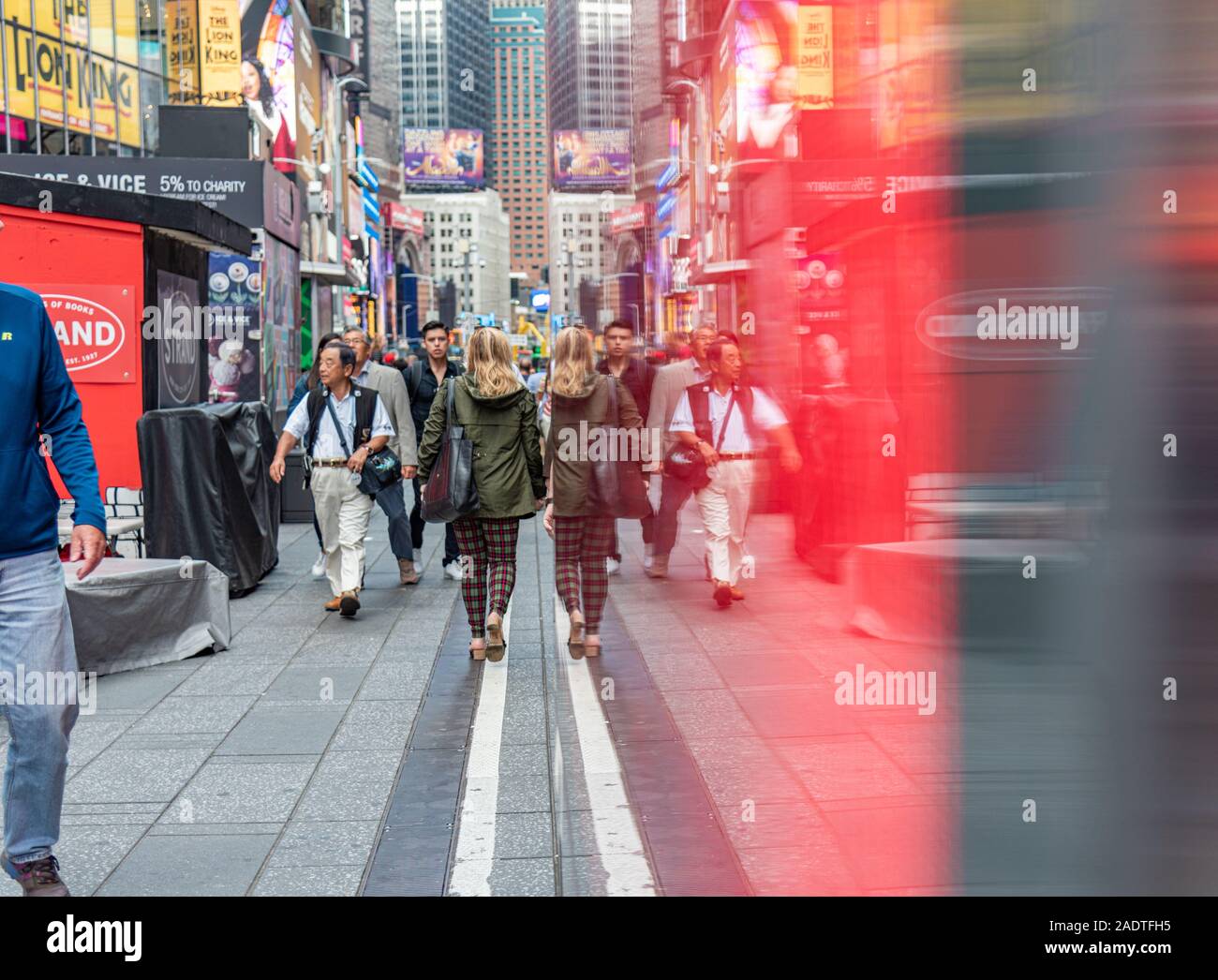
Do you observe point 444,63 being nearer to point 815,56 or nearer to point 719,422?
point 719,422

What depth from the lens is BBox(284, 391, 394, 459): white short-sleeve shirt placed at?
29.6 ft

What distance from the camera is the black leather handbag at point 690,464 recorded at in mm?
7840

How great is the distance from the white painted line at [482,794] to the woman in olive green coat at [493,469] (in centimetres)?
46

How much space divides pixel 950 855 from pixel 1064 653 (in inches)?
16.8

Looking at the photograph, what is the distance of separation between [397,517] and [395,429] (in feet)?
2.00

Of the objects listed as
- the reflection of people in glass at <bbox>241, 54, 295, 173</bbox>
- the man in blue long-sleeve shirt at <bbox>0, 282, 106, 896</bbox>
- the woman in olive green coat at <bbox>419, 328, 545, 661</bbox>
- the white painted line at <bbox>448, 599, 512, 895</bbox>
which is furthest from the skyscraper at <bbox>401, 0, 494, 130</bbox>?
the man in blue long-sleeve shirt at <bbox>0, 282, 106, 896</bbox>

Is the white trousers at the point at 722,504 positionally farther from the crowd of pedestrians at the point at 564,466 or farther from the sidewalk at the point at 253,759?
the sidewalk at the point at 253,759

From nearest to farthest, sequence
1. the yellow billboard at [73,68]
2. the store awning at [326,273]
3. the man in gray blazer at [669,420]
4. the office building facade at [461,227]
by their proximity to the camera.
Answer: the man in gray blazer at [669,420] → the yellow billboard at [73,68] → the store awning at [326,273] → the office building facade at [461,227]

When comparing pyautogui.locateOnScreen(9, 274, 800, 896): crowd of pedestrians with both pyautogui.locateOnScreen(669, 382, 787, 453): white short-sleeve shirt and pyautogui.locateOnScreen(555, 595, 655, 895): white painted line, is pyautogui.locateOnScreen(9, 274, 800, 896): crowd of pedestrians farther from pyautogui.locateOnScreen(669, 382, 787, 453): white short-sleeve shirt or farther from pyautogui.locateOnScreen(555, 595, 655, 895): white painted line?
pyautogui.locateOnScreen(555, 595, 655, 895): white painted line

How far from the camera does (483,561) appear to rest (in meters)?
7.69

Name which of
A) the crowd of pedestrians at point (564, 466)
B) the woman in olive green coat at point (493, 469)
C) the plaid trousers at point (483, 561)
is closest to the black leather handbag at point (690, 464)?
the crowd of pedestrians at point (564, 466)

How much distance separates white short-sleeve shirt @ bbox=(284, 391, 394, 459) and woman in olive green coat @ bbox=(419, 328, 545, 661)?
1505 millimetres
